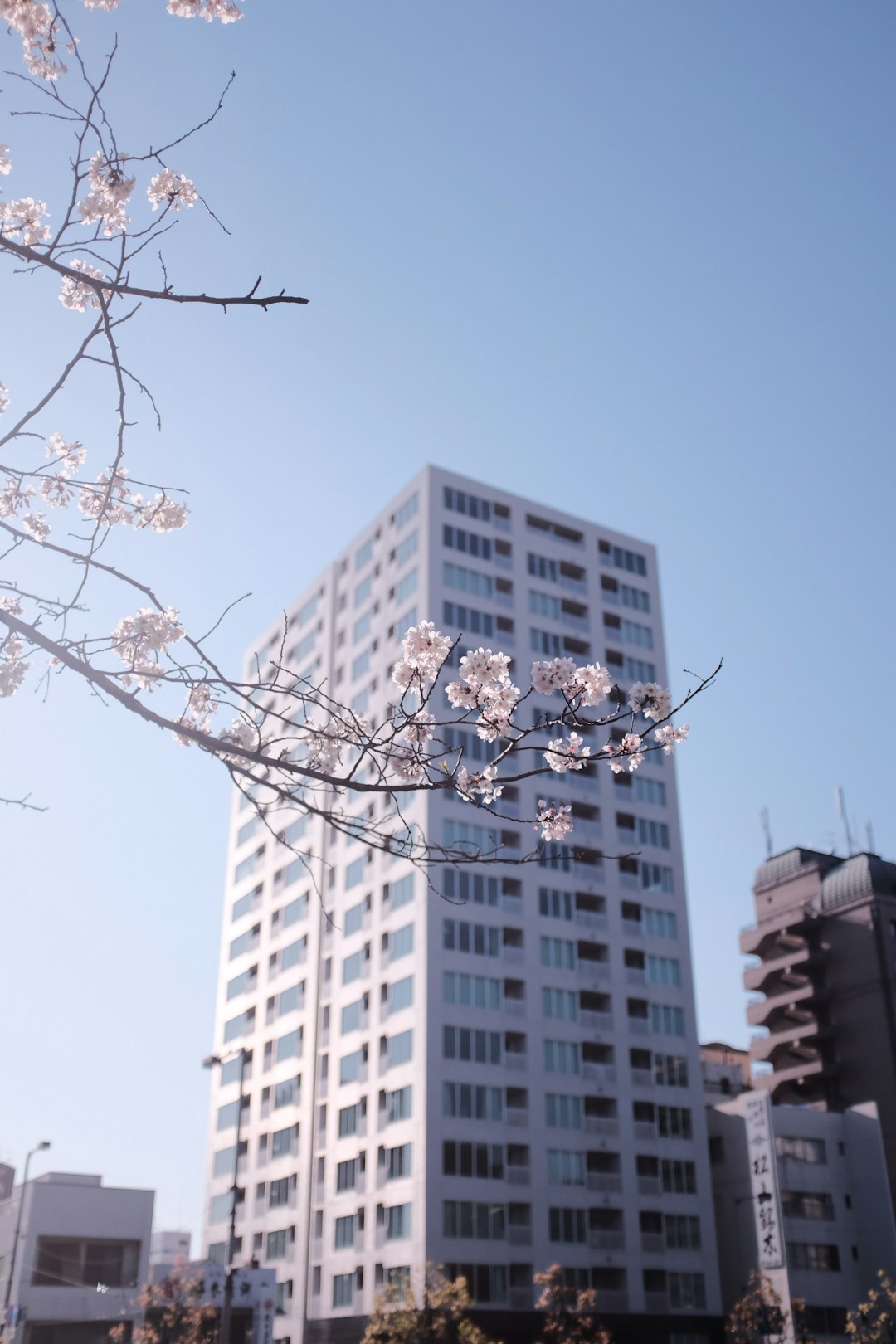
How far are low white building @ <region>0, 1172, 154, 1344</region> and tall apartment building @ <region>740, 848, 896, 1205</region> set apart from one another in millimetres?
42475

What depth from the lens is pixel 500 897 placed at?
2405 inches

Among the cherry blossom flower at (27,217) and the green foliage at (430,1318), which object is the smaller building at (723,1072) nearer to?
the green foliage at (430,1318)

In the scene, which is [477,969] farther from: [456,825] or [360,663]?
[360,663]

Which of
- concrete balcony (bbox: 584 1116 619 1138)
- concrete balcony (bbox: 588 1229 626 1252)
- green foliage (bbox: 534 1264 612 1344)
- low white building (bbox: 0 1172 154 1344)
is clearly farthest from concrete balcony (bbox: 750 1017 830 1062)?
low white building (bbox: 0 1172 154 1344)

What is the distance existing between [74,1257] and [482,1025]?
65.6 feet

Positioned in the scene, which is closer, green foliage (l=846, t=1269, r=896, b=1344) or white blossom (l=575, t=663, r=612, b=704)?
white blossom (l=575, t=663, r=612, b=704)

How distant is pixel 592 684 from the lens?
821cm

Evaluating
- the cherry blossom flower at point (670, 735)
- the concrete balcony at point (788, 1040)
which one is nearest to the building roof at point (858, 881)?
the concrete balcony at point (788, 1040)

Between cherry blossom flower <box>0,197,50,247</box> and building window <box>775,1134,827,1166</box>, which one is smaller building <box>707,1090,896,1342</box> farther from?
cherry blossom flower <box>0,197,50,247</box>

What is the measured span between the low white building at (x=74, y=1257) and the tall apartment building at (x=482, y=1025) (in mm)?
11979

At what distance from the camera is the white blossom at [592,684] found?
8.08m

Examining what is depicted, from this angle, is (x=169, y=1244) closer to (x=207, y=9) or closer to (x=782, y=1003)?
(x=782, y=1003)

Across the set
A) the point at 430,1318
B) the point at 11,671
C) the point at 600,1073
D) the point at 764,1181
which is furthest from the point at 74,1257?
the point at 11,671

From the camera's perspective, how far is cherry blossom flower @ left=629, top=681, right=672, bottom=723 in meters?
8.08
